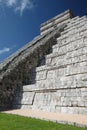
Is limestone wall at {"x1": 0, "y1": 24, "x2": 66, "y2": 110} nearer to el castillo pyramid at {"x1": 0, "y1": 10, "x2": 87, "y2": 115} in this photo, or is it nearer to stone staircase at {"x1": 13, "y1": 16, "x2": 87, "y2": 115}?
el castillo pyramid at {"x1": 0, "y1": 10, "x2": 87, "y2": 115}

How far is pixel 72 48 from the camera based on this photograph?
32.1 feet

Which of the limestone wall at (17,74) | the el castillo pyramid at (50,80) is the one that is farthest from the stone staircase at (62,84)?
the limestone wall at (17,74)

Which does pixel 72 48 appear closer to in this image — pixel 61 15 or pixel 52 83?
pixel 52 83

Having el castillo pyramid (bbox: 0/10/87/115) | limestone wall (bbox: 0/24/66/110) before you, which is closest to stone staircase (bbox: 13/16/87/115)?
el castillo pyramid (bbox: 0/10/87/115)

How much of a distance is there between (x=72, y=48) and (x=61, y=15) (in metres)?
10.1

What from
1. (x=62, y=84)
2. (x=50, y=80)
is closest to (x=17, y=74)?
(x=50, y=80)

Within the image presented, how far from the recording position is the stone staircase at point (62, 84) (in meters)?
7.23

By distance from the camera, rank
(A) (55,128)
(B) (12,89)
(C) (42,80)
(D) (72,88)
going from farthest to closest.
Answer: (B) (12,89), (C) (42,80), (D) (72,88), (A) (55,128)

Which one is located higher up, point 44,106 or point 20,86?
point 20,86

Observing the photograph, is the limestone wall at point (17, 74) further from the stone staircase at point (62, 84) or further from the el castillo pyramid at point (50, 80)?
the stone staircase at point (62, 84)

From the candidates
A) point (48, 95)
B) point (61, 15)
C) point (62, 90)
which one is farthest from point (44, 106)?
point (61, 15)

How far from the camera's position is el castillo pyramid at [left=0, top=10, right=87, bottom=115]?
739cm

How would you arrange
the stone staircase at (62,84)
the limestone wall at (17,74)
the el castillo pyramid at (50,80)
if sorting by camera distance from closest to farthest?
the stone staircase at (62,84)
the el castillo pyramid at (50,80)
the limestone wall at (17,74)

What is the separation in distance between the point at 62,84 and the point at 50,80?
895 mm
